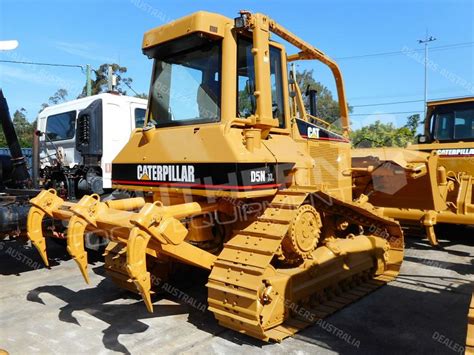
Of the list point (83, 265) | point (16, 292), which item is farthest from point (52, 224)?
point (83, 265)

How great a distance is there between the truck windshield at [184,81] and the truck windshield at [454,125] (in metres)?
6.02

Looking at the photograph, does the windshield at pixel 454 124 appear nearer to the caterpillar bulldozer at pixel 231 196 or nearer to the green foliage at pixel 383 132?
the caterpillar bulldozer at pixel 231 196

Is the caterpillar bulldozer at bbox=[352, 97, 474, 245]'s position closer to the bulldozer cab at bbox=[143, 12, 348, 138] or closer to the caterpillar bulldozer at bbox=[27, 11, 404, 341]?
the caterpillar bulldozer at bbox=[27, 11, 404, 341]

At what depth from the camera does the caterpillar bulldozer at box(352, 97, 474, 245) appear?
6.37 meters

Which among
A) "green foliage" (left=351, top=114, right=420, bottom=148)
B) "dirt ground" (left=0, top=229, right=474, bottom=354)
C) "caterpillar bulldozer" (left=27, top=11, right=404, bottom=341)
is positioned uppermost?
"green foliage" (left=351, top=114, right=420, bottom=148)

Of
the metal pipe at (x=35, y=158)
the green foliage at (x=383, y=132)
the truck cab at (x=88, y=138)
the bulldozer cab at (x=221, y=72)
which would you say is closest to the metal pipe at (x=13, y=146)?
the metal pipe at (x=35, y=158)

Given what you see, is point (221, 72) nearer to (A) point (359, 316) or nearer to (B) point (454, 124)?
(A) point (359, 316)

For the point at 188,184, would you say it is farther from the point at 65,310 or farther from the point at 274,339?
the point at 65,310

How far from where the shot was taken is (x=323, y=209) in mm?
4980

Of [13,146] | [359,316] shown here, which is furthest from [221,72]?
[13,146]

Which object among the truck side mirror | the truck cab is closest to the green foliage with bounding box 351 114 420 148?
the truck side mirror

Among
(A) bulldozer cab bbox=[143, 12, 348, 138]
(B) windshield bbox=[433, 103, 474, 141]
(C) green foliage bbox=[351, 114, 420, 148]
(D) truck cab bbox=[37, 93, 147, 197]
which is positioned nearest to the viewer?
(A) bulldozer cab bbox=[143, 12, 348, 138]

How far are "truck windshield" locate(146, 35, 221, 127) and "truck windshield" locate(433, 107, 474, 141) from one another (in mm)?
6016

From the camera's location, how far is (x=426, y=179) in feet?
22.5
